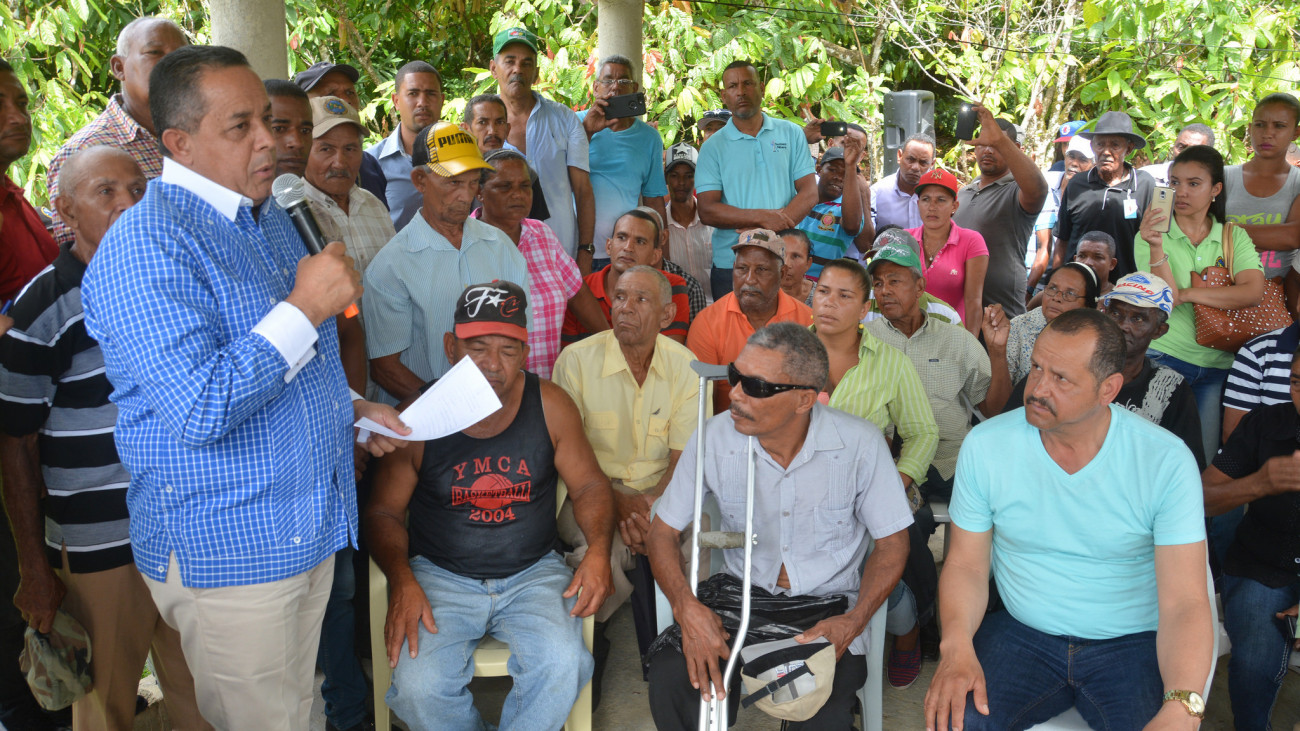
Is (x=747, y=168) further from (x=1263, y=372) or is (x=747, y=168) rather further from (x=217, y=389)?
(x=217, y=389)

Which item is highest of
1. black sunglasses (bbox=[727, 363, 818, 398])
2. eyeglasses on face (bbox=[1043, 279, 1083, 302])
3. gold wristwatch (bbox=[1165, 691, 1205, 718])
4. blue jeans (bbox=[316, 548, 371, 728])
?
black sunglasses (bbox=[727, 363, 818, 398])

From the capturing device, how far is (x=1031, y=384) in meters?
2.55

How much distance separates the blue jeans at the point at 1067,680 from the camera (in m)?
2.46

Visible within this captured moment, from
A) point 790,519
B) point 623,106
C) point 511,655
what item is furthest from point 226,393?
point 623,106

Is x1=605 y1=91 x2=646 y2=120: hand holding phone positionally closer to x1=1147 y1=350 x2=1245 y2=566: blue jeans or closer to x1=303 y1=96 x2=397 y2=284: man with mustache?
x1=303 y1=96 x2=397 y2=284: man with mustache

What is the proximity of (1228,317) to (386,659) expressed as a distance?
371 cm

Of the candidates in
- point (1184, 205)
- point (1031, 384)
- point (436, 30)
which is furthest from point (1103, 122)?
point (436, 30)

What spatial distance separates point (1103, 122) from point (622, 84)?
2.77 m

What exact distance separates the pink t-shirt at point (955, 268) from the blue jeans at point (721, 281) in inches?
41.0

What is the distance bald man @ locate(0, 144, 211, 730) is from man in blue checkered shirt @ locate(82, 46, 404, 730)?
318 mm

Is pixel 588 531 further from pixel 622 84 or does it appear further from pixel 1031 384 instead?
pixel 622 84

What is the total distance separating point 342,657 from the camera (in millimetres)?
3016

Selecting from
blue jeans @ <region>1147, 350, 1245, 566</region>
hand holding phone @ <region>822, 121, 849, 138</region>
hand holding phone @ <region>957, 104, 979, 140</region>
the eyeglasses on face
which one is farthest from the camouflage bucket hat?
hand holding phone @ <region>822, 121, 849, 138</region>

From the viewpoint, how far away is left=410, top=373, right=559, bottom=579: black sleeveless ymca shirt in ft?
9.87
